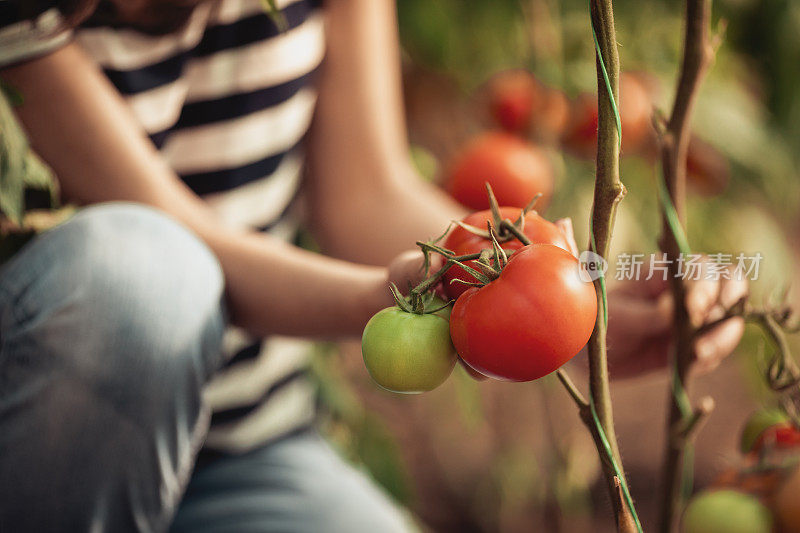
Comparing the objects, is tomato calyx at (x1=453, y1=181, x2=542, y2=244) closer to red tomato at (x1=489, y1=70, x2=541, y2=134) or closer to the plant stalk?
the plant stalk

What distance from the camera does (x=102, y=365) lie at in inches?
15.1

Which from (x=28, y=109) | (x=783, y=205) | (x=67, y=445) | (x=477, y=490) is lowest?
(x=477, y=490)

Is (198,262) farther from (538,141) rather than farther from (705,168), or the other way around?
(705,168)

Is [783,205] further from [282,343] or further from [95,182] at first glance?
[95,182]

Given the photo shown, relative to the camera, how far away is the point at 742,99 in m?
0.93

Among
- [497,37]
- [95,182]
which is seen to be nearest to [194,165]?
[95,182]

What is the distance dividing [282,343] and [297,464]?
0.38 ft

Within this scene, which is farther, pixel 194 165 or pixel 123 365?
pixel 194 165

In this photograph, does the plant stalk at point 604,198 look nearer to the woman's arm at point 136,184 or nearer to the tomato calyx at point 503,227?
the tomato calyx at point 503,227

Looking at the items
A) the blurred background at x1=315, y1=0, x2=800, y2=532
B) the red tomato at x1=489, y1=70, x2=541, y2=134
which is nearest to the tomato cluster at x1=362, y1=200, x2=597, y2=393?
the blurred background at x1=315, y1=0, x2=800, y2=532

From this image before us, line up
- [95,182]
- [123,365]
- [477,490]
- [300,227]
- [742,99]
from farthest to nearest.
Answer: [477,490]
[742,99]
[300,227]
[95,182]
[123,365]

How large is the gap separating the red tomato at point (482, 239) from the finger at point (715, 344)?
161 millimetres

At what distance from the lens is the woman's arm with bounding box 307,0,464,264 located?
2.23ft

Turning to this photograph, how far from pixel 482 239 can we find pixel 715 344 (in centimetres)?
22
